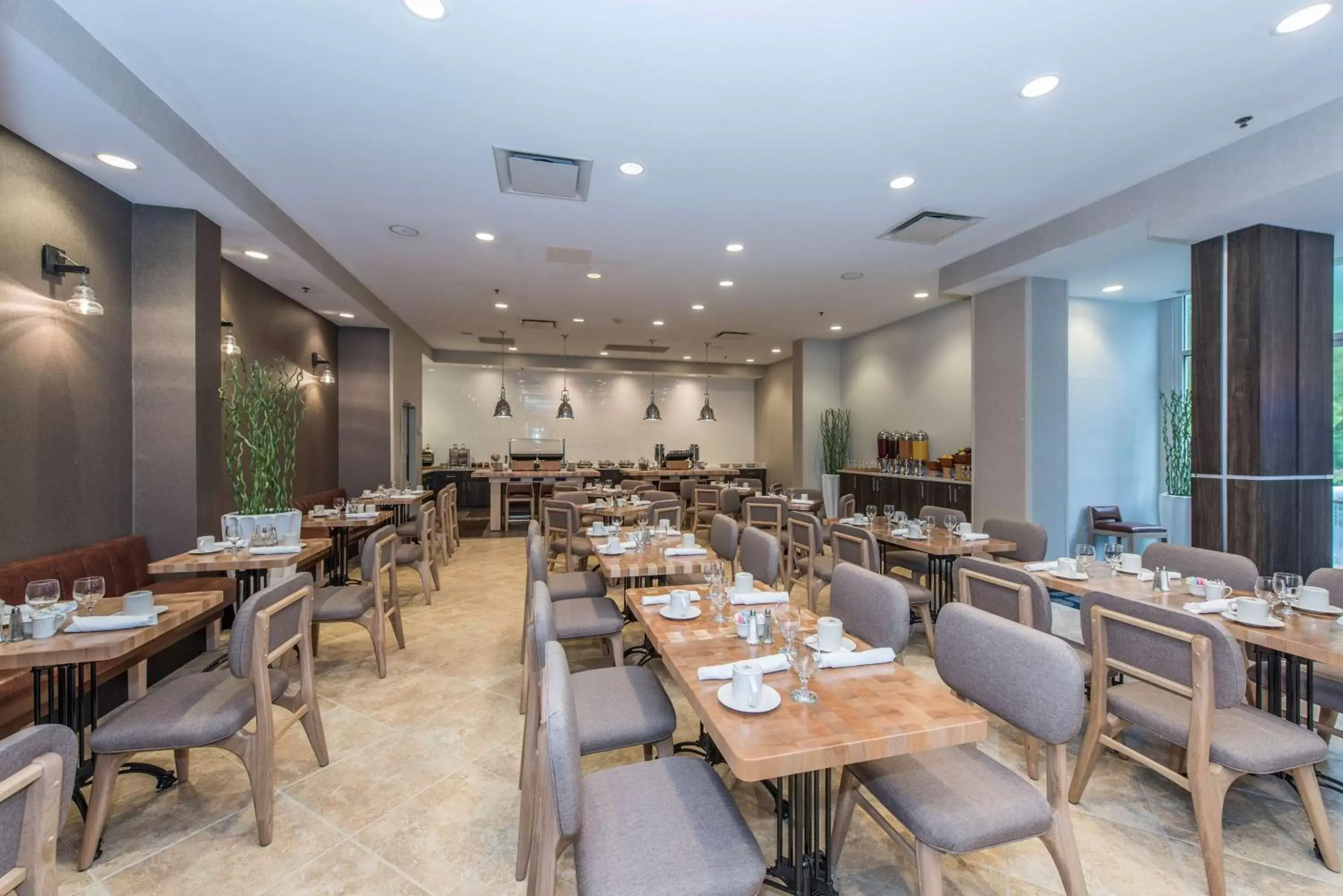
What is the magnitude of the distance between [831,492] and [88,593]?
29.1ft

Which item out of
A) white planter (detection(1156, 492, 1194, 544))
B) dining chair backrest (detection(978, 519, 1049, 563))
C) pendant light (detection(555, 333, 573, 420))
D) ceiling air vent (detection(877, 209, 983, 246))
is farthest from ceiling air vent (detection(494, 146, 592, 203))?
white planter (detection(1156, 492, 1194, 544))

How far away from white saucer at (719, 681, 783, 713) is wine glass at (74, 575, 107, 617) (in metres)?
2.59

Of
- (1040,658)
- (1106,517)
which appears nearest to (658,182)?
(1040,658)

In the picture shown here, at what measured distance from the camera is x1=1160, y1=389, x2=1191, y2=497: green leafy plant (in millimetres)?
6453

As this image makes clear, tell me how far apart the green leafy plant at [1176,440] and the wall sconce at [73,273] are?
947 cm

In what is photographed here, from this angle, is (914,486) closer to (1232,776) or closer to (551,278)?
(551,278)

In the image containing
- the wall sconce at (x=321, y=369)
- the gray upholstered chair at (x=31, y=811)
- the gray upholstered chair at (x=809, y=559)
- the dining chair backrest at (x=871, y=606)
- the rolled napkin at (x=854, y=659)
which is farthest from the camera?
the wall sconce at (x=321, y=369)

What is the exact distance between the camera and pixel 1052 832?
63.8 inches

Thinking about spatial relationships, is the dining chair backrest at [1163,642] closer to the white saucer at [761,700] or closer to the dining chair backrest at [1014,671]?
the dining chair backrest at [1014,671]

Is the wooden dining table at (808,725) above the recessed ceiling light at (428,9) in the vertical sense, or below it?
below

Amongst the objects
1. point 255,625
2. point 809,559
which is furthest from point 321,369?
point 809,559

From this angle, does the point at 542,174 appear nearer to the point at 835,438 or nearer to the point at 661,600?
the point at 661,600

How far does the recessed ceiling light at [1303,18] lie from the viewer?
2477 millimetres

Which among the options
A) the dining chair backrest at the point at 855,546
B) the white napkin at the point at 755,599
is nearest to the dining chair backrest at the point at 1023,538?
the dining chair backrest at the point at 855,546
